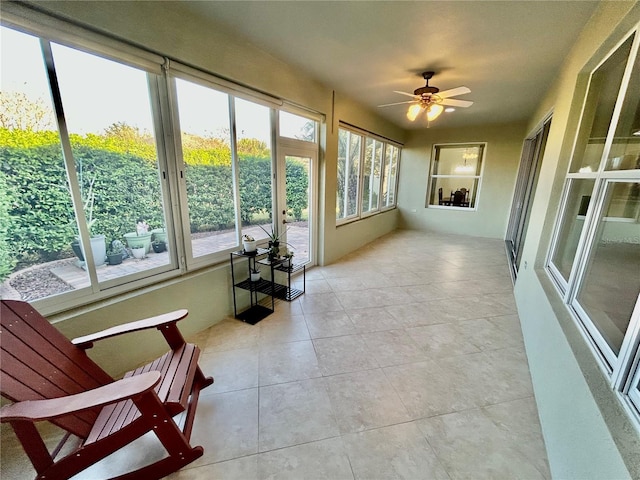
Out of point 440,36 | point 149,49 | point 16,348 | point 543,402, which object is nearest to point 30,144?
point 149,49

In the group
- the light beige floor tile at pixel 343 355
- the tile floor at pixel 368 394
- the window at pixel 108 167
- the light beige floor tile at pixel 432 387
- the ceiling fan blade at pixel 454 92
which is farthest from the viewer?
the ceiling fan blade at pixel 454 92

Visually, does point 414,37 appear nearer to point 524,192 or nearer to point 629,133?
point 629,133

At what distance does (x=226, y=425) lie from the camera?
59.0 inches

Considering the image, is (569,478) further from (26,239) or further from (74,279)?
(26,239)

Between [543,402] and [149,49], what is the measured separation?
3.51 meters

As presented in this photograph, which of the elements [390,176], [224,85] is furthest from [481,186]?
[224,85]

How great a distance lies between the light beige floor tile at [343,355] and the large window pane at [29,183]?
6.13 ft

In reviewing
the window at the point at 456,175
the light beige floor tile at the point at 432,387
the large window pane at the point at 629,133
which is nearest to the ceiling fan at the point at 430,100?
the large window pane at the point at 629,133

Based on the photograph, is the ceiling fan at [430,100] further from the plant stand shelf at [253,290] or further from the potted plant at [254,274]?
the potted plant at [254,274]

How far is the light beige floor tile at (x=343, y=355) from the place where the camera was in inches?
77.4

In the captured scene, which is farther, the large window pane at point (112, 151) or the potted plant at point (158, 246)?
the potted plant at point (158, 246)

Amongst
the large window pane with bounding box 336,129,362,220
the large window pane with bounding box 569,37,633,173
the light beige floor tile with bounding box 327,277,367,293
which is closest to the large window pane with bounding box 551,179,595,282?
the large window pane with bounding box 569,37,633,173

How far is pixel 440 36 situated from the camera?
219cm

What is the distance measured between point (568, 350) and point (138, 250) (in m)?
2.89
